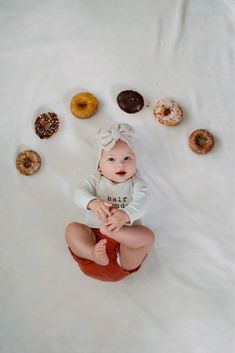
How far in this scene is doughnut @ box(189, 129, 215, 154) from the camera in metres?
1.42

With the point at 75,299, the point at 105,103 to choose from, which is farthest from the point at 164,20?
the point at 75,299

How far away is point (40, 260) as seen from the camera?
53.3 inches

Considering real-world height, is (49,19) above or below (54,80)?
above

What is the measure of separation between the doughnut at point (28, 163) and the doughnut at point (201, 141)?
0.47 meters

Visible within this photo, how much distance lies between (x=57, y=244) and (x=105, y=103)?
464 mm

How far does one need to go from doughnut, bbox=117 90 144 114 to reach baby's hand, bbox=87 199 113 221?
394mm

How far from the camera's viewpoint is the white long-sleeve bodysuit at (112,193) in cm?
121

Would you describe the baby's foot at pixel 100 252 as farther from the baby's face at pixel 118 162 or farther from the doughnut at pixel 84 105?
the doughnut at pixel 84 105

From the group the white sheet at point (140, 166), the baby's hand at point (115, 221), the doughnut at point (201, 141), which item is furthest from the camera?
the doughnut at point (201, 141)

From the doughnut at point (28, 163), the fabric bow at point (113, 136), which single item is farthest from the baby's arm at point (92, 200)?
the doughnut at point (28, 163)

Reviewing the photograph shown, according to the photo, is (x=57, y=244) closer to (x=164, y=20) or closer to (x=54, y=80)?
(x=54, y=80)

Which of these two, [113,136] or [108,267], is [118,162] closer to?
[113,136]

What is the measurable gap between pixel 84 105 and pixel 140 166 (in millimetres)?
260

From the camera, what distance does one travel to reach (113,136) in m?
1.20
